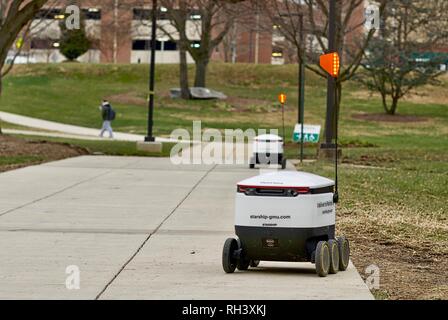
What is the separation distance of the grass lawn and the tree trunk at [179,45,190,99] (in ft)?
4.32

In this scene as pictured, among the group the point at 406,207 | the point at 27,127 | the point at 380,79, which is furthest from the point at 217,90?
the point at 406,207

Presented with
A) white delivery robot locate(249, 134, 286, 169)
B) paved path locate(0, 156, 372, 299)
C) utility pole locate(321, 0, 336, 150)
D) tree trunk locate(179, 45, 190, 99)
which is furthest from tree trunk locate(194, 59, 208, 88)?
paved path locate(0, 156, 372, 299)

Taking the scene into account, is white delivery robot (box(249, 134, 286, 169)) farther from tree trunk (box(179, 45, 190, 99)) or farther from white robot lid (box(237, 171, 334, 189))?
tree trunk (box(179, 45, 190, 99))

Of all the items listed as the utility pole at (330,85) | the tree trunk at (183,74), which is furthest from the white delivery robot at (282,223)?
the tree trunk at (183,74)

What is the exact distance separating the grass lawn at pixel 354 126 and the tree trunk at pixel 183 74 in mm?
1317

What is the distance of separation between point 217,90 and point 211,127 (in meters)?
16.4

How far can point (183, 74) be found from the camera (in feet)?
222

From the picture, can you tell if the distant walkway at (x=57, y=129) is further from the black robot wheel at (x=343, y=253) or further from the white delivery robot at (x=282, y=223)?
the white delivery robot at (x=282, y=223)

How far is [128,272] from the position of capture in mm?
11562

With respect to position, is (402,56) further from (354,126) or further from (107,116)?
(107,116)

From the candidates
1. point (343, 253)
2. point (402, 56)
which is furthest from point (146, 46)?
point (343, 253)

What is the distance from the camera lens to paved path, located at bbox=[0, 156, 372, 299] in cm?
1044

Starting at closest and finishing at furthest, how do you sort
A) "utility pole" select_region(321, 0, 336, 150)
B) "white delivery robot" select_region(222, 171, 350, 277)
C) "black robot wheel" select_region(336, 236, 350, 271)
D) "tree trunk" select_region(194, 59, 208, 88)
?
"white delivery robot" select_region(222, 171, 350, 277) → "black robot wheel" select_region(336, 236, 350, 271) → "utility pole" select_region(321, 0, 336, 150) → "tree trunk" select_region(194, 59, 208, 88)

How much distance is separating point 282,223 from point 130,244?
3.21 m
